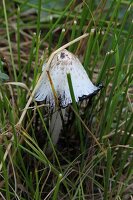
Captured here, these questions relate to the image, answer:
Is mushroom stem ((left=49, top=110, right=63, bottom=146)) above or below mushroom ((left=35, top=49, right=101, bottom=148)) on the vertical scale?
below

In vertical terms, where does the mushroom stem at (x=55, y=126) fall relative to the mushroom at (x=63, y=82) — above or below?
below

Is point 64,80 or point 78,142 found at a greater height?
point 64,80

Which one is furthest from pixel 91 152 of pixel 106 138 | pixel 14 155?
pixel 14 155

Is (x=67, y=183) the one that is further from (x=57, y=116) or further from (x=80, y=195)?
(x=57, y=116)

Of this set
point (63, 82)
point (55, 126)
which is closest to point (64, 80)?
point (63, 82)

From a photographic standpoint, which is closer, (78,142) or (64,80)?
(64,80)

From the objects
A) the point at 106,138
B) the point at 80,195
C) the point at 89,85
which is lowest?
the point at 80,195

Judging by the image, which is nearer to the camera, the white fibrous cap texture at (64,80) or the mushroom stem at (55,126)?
the white fibrous cap texture at (64,80)

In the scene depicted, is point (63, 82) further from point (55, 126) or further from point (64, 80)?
point (55, 126)
